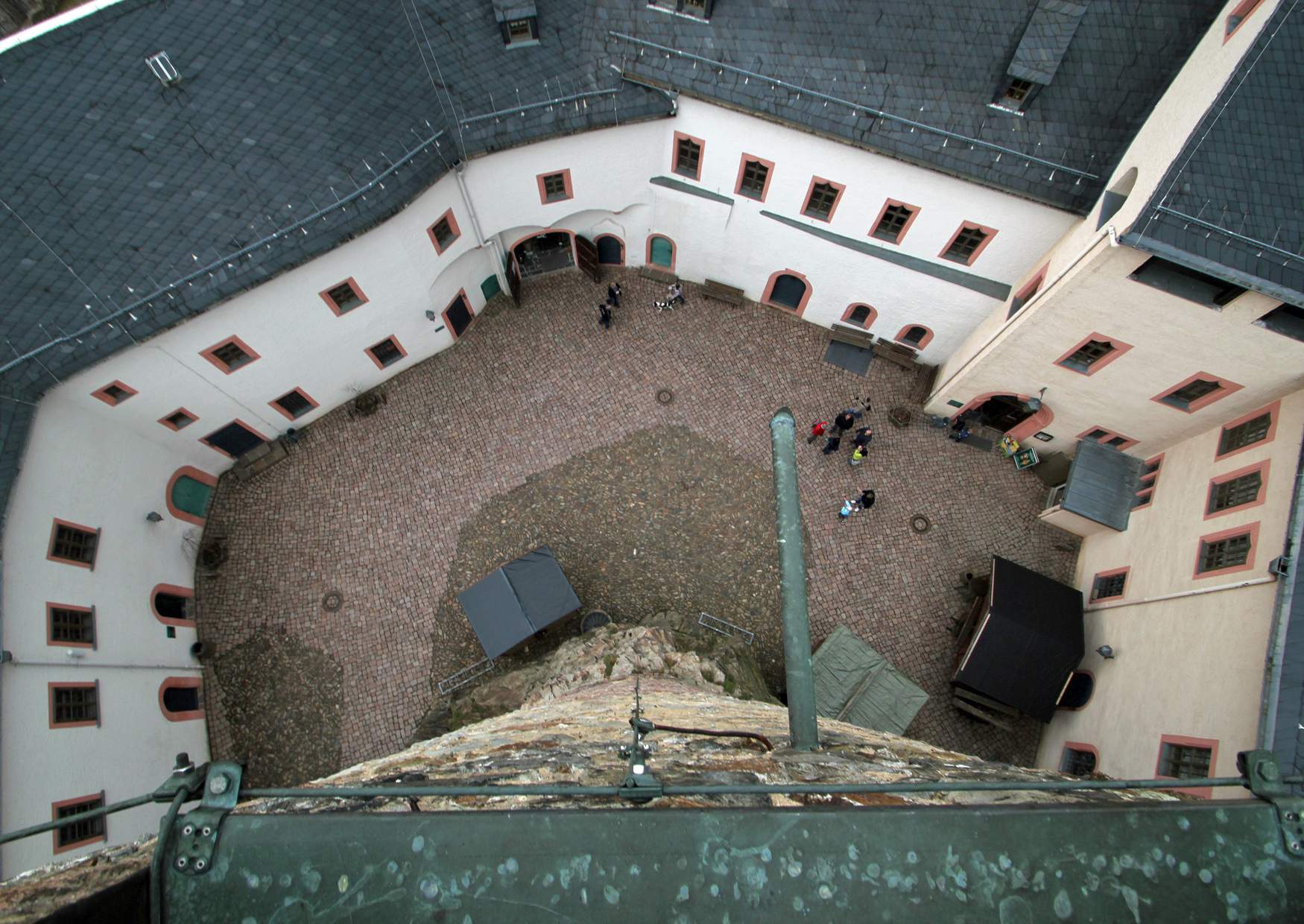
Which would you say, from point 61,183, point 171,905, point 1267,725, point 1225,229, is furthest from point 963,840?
point 61,183

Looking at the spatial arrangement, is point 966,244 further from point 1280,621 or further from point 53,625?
point 53,625

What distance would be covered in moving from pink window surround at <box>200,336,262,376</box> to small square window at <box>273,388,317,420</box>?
6.45 ft

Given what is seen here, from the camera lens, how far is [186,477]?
20328mm

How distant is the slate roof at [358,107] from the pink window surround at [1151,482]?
7853 millimetres

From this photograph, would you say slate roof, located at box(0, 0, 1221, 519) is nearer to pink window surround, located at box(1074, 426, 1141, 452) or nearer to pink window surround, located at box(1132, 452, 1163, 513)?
pink window surround, located at box(1074, 426, 1141, 452)

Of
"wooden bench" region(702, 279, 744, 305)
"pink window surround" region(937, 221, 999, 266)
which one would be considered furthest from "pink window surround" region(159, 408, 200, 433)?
"pink window surround" region(937, 221, 999, 266)

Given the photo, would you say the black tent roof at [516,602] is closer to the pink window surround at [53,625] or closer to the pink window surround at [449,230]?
the pink window surround at [53,625]

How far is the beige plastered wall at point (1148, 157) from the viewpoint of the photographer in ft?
46.0

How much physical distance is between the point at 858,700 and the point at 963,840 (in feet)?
47.0

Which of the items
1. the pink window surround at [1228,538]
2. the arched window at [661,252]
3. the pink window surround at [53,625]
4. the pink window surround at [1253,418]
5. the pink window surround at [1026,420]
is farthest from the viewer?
the arched window at [661,252]

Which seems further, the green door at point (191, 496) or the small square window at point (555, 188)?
the small square window at point (555, 188)

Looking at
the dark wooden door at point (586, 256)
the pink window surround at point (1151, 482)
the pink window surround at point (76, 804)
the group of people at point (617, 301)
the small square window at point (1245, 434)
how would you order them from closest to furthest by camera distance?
the pink window surround at point (76, 804)
the small square window at point (1245, 434)
the pink window surround at point (1151, 482)
the dark wooden door at point (586, 256)
the group of people at point (617, 301)

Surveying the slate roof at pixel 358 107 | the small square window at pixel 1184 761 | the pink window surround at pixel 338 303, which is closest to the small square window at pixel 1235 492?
the small square window at pixel 1184 761

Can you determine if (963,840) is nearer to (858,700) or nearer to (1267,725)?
(1267,725)
